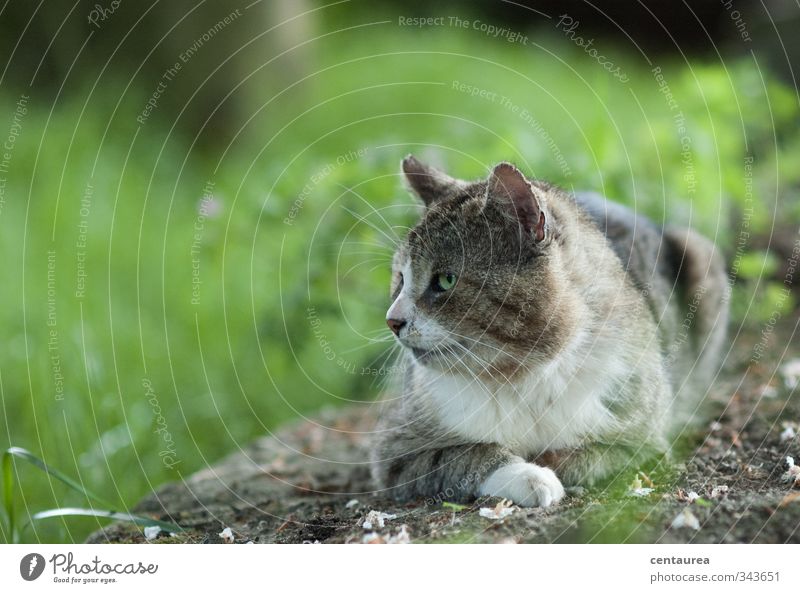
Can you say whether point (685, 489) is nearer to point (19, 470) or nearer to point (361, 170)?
point (361, 170)

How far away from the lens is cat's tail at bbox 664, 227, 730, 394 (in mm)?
4234

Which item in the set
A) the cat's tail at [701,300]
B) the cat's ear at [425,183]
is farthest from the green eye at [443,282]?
the cat's tail at [701,300]

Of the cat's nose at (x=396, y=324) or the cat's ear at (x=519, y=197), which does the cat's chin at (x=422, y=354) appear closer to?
the cat's nose at (x=396, y=324)

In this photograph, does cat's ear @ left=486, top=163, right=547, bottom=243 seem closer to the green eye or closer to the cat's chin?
the green eye

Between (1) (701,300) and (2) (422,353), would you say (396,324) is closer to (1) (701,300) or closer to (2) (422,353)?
(2) (422,353)

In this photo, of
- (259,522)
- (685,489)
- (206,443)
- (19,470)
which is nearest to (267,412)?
(206,443)

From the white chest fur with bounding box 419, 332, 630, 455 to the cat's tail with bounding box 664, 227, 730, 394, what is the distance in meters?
1.25

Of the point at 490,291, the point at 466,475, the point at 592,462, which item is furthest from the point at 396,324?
the point at 592,462

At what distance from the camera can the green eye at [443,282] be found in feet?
9.62

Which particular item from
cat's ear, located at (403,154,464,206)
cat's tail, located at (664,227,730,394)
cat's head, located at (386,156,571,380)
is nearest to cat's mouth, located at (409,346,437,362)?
cat's head, located at (386,156,571,380)

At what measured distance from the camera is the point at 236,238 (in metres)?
5.04

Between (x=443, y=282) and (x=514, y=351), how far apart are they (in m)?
0.34

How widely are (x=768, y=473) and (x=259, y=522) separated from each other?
1871 millimetres

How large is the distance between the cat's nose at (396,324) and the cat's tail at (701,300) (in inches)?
72.7
